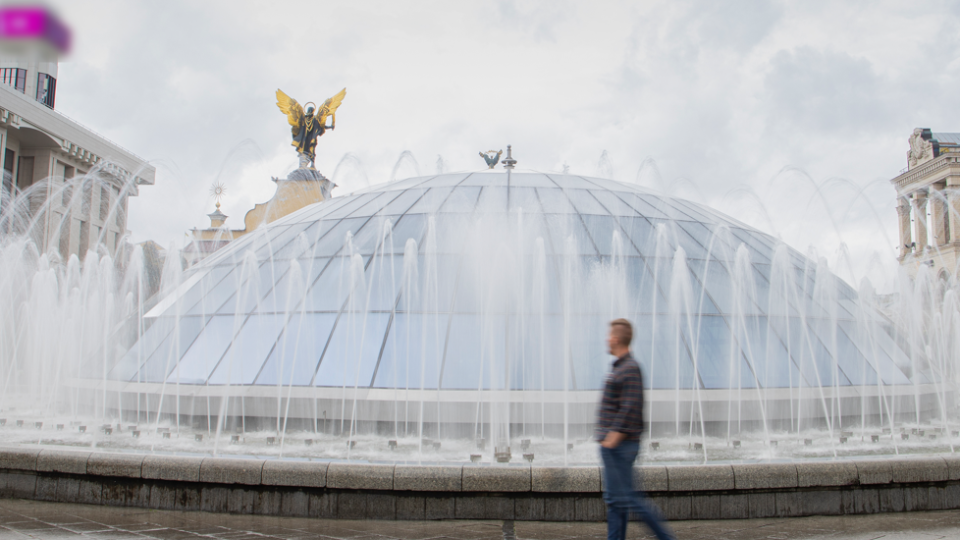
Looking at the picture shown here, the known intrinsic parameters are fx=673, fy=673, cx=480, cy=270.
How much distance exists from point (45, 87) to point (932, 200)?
74.3 m

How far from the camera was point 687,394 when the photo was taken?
10414 millimetres

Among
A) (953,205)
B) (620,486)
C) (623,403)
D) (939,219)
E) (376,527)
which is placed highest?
(953,205)

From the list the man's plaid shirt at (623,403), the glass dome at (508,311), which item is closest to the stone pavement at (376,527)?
the man's plaid shirt at (623,403)

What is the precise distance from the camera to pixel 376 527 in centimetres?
587

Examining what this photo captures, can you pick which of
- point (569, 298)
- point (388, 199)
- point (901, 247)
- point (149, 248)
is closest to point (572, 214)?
point (569, 298)

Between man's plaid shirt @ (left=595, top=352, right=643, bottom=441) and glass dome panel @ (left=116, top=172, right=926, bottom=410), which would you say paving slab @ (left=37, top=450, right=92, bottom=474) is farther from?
man's plaid shirt @ (left=595, top=352, right=643, bottom=441)

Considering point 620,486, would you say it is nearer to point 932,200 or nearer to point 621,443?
point 621,443

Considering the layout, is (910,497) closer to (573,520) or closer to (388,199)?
(573,520)

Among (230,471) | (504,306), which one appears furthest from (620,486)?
(504,306)

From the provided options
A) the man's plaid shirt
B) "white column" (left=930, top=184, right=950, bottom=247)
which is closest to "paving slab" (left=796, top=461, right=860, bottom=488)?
the man's plaid shirt

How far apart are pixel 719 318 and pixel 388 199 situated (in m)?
7.73

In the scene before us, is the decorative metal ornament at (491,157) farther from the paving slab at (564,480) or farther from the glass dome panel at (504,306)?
the paving slab at (564,480)

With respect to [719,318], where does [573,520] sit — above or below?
below

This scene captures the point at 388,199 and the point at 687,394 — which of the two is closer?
the point at 687,394
